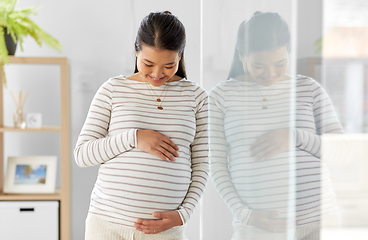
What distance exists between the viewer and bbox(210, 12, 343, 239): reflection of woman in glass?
0.26 metres

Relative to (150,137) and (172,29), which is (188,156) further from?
(172,29)

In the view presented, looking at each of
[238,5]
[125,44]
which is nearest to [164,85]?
[238,5]

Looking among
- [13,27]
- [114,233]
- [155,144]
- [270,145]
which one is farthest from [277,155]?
[13,27]

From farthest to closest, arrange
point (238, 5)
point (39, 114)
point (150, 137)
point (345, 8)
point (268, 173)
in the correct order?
point (39, 114), point (150, 137), point (238, 5), point (268, 173), point (345, 8)

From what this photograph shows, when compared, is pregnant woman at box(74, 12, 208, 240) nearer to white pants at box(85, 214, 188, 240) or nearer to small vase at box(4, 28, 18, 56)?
white pants at box(85, 214, 188, 240)

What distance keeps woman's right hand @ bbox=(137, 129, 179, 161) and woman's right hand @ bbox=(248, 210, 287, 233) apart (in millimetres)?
550

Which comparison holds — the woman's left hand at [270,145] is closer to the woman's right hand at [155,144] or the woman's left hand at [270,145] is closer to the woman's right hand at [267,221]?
the woman's right hand at [267,221]

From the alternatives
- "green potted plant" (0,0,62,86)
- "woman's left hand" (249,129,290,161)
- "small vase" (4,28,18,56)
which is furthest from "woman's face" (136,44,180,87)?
"small vase" (4,28,18,56)

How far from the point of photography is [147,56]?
3.22 ft

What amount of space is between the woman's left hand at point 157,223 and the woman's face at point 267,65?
2.09ft

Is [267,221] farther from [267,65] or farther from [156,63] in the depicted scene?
[156,63]

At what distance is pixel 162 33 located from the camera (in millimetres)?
982

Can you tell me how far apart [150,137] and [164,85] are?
192mm

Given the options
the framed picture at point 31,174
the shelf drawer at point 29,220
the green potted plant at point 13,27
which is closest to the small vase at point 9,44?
the green potted plant at point 13,27
